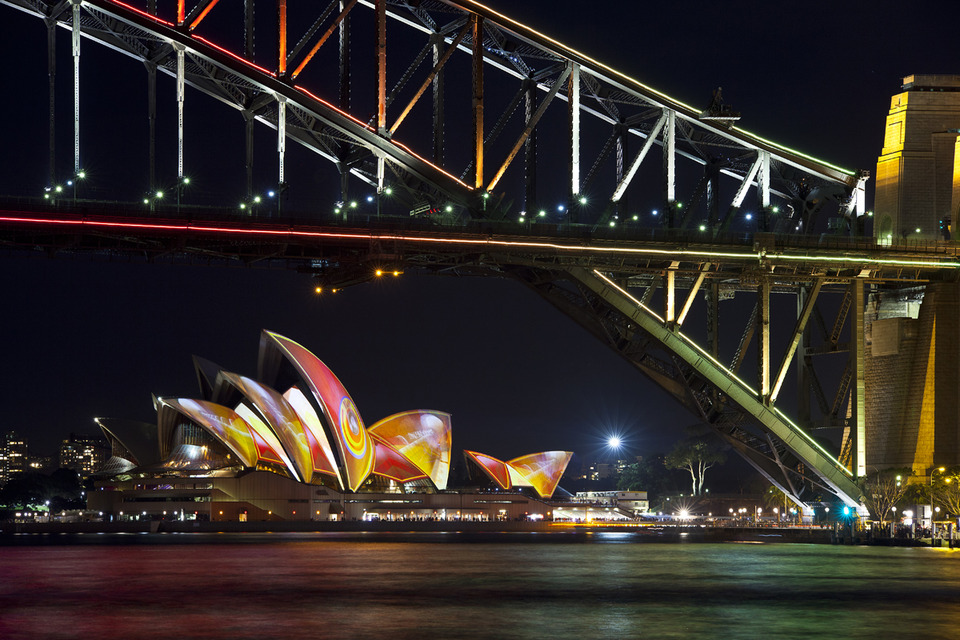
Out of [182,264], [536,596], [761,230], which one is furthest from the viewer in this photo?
[761,230]

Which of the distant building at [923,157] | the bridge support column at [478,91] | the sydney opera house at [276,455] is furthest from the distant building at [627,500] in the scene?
the bridge support column at [478,91]

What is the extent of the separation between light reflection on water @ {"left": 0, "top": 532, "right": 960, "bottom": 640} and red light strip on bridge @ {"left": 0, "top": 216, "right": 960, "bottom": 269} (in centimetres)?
1505

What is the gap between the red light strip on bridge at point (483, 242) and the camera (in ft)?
196

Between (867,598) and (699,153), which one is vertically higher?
(699,153)

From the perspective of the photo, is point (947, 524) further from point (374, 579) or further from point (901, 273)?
point (374, 579)

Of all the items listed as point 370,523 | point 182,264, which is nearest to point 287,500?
point 370,523

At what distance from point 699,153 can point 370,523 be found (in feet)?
168

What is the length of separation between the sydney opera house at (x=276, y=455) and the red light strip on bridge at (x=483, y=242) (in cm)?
4319

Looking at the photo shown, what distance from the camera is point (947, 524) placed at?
75625 mm

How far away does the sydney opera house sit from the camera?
108 metres

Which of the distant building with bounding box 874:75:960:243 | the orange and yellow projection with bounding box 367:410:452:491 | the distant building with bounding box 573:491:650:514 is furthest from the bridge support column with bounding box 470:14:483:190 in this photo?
the distant building with bounding box 573:491:650:514

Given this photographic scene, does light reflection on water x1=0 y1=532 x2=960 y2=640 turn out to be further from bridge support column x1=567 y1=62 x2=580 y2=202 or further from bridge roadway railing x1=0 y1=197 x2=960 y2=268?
bridge support column x1=567 y1=62 x2=580 y2=202

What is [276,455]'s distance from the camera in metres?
116

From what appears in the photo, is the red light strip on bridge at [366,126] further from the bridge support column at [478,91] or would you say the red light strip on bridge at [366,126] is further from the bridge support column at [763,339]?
the bridge support column at [763,339]
